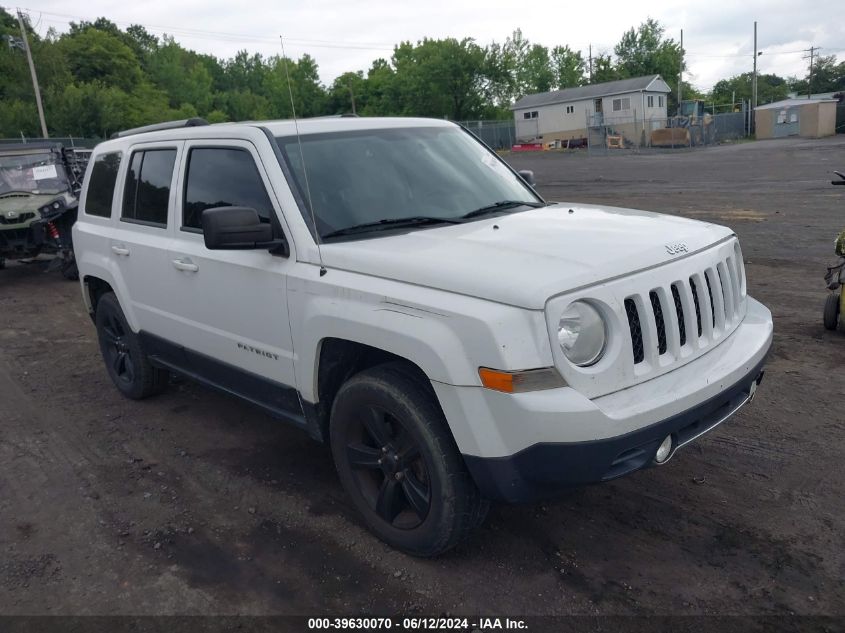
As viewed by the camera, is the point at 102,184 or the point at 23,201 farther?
the point at 23,201

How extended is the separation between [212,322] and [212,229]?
3.32ft

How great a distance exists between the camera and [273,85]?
49062 millimetres

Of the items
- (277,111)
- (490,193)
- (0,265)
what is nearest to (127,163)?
(490,193)

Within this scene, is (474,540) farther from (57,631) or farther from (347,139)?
(347,139)

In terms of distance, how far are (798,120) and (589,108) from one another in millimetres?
16128

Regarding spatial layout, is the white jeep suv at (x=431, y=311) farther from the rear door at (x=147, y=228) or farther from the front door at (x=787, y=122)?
the front door at (x=787, y=122)

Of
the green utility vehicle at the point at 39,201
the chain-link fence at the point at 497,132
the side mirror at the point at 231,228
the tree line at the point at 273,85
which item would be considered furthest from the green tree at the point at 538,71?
the side mirror at the point at 231,228

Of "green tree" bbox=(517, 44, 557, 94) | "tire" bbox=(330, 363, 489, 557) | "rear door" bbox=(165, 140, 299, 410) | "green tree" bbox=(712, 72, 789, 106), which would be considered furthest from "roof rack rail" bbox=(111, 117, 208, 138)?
"green tree" bbox=(712, 72, 789, 106)

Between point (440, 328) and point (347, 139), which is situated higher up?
point (347, 139)

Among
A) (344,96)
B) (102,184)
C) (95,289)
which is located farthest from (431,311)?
(344,96)

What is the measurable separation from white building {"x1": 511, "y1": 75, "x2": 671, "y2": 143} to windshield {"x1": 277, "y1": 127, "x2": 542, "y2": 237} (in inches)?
2133

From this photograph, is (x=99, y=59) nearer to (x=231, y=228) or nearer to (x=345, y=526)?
(x=231, y=228)

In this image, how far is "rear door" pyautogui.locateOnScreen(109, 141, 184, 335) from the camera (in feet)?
15.0

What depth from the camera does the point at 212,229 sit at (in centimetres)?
335
